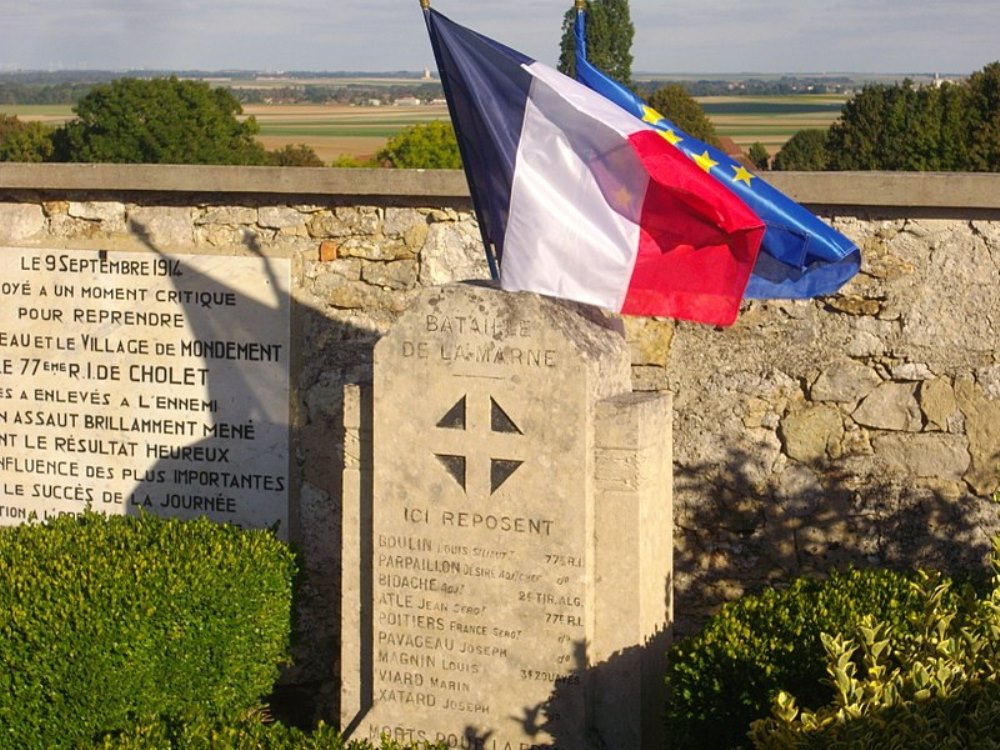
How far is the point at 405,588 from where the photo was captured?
17.9 feet

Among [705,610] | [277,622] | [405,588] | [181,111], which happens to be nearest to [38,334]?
[277,622]

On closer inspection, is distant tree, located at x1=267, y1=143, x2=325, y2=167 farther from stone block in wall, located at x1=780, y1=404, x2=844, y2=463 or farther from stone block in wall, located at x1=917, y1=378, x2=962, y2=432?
stone block in wall, located at x1=917, y1=378, x2=962, y2=432

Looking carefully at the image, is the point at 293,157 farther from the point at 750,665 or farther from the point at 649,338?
the point at 750,665

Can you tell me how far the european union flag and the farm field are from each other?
2429 inches

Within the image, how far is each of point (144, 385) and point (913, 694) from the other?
4225mm

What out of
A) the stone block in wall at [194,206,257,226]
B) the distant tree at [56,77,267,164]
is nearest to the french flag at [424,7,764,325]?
the stone block in wall at [194,206,257,226]

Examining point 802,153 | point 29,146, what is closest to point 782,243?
point 29,146

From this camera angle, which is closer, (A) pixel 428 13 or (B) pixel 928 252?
(A) pixel 428 13

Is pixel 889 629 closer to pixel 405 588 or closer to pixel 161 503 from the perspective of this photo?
pixel 405 588

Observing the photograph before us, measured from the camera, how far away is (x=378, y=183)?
6906 millimetres

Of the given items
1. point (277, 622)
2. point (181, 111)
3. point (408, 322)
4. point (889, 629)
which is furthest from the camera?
point (181, 111)

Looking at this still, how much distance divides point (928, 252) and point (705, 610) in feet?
5.91

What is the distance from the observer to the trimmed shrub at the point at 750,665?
4.88 m

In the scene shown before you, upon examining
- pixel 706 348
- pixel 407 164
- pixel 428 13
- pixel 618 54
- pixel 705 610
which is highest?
pixel 618 54
